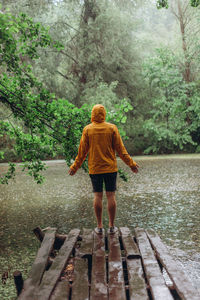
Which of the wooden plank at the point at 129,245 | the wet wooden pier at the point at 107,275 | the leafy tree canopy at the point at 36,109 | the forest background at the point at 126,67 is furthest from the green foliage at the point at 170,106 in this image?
the wet wooden pier at the point at 107,275

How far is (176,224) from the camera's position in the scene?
5621mm

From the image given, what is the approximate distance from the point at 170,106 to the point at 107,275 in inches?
839

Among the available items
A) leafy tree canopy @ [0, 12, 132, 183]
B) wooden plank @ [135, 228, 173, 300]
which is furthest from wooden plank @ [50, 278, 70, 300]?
leafy tree canopy @ [0, 12, 132, 183]

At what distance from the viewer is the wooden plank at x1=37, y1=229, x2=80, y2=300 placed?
2739mm

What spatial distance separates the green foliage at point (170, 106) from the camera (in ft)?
75.5

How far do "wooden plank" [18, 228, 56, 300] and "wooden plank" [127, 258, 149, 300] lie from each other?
2.80 ft

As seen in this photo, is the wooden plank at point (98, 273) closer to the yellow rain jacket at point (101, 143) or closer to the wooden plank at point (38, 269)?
the wooden plank at point (38, 269)

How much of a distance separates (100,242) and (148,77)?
68.0 ft

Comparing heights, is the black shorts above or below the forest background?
below

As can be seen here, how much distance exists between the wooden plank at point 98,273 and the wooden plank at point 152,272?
42cm

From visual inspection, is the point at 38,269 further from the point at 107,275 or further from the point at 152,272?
the point at 152,272

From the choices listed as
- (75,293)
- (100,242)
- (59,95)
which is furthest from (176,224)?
(59,95)

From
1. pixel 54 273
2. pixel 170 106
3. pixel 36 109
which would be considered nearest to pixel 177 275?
pixel 54 273

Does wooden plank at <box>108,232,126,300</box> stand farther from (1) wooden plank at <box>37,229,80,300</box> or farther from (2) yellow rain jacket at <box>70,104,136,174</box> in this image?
(2) yellow rain jacket at <box>70,104,136,174</box>
